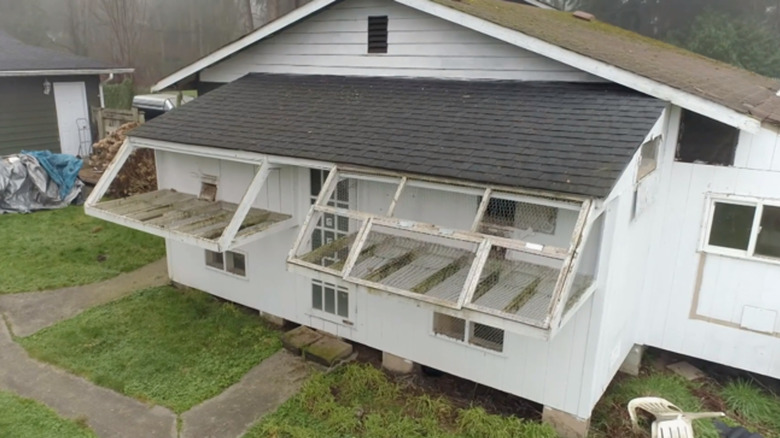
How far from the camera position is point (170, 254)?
8.42m

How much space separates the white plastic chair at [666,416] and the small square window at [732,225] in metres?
1.83

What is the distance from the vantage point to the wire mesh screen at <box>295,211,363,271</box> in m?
5.30

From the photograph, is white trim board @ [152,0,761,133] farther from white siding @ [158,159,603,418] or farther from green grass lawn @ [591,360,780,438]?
green grass lawn @ [591,360,780,438]

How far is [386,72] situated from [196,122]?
2.72m

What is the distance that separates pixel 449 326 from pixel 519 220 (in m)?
1.50

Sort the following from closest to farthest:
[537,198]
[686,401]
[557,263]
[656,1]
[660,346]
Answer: [537,198] < [557,263] < [686,401] < [660,346] < [656,1]

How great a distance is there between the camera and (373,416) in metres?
5.52

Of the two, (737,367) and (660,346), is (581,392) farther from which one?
(737,367)

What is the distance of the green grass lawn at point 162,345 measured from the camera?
20.1ft

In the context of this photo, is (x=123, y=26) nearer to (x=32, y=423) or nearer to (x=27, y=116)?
(x=27, y=116)

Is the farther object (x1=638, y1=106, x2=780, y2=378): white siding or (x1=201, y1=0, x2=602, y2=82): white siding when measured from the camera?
(x1=201, y1=0, x2=602, y2=82): white siding

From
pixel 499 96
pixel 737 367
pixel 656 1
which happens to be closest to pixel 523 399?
pixel 737 367

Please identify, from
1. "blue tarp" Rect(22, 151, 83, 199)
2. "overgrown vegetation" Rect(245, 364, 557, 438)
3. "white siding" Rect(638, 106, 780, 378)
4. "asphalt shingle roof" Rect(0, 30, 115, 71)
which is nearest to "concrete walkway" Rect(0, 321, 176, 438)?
"overgrown vegetation" Rect(245, 364, 557, 438)

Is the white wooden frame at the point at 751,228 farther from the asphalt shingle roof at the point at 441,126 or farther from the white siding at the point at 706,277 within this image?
the asphalt shingle roof at the point at 441,126
